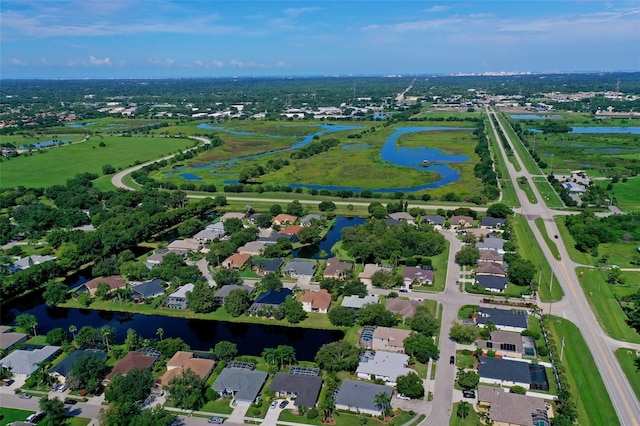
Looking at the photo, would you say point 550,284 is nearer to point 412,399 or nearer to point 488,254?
point 488,254

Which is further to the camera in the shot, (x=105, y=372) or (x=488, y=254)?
(x=488, y=254)

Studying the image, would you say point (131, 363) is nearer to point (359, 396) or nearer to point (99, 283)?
point (99, 283)

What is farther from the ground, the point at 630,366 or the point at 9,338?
the point at 9,338

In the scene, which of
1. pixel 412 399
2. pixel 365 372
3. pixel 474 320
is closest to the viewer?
pixel 412 399

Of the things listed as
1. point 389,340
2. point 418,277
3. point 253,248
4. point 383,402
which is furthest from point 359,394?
point 253,248

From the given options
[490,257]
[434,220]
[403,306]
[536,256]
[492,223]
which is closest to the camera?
[403,306]

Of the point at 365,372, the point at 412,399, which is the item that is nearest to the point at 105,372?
the point at 365,372
